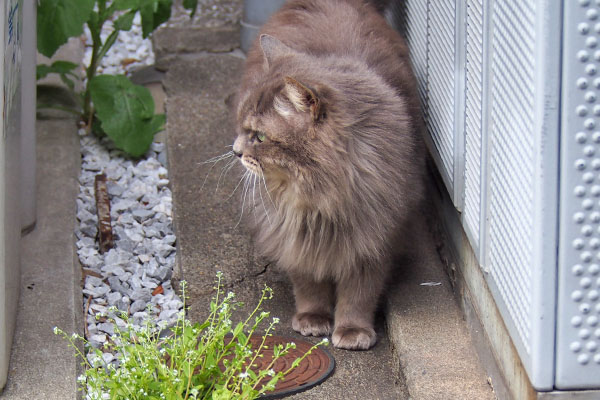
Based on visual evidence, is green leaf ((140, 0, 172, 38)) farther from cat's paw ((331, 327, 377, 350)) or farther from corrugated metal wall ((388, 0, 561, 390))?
cat's paw ((331, 327, 377, 350))

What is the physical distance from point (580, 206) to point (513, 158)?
28 cm

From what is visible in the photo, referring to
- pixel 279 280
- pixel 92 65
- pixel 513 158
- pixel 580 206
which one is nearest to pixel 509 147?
pixel 513 158

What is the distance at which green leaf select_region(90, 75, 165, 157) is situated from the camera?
15.0ft

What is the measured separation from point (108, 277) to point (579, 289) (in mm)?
2203

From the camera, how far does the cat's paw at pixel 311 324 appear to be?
3396 mm

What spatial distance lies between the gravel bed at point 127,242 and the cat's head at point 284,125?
0.70 m

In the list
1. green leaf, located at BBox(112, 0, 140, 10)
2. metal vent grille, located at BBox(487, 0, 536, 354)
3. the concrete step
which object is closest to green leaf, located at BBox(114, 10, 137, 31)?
green leaf, located at BBox(112, 0, 140, 10)

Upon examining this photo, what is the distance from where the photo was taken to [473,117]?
3035mm

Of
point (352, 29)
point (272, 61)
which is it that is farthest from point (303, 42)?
point (272, 61)

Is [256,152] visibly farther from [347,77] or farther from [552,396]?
[552,396]

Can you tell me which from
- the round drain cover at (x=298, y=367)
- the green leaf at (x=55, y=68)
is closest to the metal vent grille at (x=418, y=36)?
the round drain cover at (x=298, y=367)

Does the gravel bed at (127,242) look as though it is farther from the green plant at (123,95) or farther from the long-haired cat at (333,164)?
the long-haired cat at (333,164)

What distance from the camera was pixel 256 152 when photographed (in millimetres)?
2953

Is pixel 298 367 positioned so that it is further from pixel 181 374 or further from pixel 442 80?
pixel 442 80
